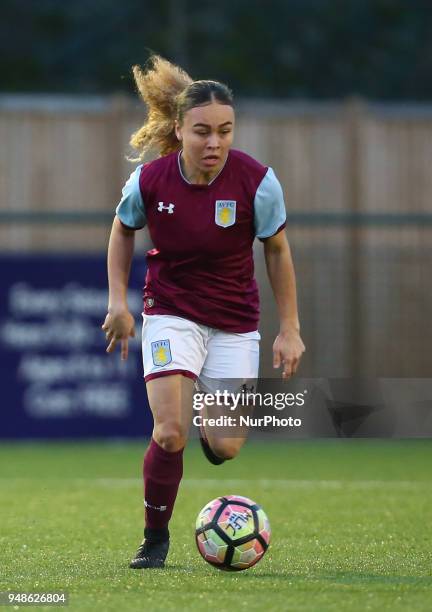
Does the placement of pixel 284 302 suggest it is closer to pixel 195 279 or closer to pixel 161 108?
pixel 195 279

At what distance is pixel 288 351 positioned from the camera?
6.04 meters

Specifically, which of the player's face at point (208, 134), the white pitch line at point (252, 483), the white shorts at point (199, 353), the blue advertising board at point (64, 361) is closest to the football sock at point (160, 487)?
the white shorts at point (199, 353)

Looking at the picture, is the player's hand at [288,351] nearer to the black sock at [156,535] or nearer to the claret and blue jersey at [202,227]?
the claret and blue jersey at [202,227]

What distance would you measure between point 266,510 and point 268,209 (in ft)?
9.18

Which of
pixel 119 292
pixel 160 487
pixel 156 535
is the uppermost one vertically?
pixel 119 292

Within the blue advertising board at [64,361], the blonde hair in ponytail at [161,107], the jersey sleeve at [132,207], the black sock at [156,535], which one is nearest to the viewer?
the black sock at [156,535]

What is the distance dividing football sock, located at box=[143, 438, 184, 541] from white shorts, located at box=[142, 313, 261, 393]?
0.33 metres

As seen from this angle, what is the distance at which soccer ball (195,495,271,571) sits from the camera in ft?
19.0

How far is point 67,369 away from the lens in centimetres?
1317

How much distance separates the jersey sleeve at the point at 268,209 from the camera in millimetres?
6102

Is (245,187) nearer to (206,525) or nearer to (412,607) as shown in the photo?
(206,525)

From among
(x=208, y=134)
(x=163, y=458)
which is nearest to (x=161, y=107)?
(x=208, y=134)

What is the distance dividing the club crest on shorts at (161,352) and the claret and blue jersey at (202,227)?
170mm

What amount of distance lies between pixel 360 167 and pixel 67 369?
4587 mm
